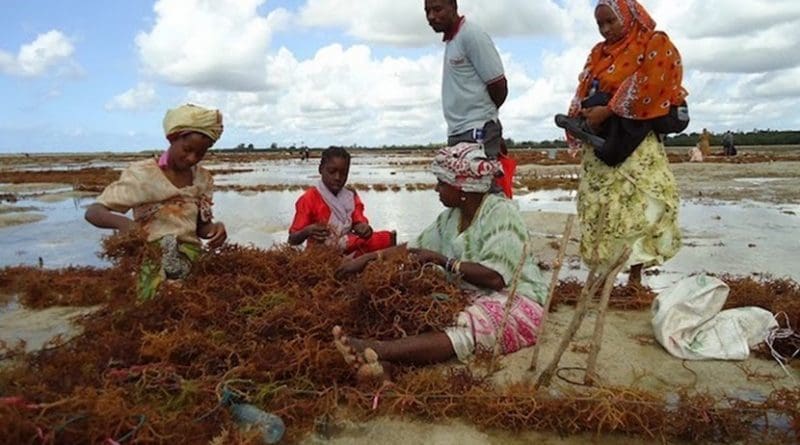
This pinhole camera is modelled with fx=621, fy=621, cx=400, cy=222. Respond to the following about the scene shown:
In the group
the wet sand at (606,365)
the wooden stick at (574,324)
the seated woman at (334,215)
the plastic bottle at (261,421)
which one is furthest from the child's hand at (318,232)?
the wooden stick at (574,324)

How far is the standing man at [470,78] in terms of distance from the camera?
467 centimetres

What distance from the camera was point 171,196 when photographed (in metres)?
4.15

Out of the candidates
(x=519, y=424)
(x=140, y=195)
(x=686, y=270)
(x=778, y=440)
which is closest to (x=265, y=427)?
(x=519, y=424)

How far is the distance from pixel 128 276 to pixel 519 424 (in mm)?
2542

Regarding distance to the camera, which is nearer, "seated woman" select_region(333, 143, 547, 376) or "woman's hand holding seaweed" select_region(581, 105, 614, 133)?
"seated woman" select_region(333, 143, 547, 376)

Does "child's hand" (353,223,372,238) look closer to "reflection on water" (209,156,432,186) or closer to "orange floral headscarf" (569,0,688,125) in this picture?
"orange floral headscarf" (569,0,688,125)

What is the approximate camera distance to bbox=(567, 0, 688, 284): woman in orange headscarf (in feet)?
14.5

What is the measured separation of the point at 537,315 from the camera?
3.72m

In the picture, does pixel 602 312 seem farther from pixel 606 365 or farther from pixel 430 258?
pixel 430 258

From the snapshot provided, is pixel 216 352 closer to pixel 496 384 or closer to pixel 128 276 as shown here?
pixel 128 276

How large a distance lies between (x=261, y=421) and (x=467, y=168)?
1.86 metres

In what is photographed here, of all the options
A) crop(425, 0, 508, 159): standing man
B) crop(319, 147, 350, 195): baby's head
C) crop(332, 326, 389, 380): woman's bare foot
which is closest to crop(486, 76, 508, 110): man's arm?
crop(425, 0, 508, 159): standing man

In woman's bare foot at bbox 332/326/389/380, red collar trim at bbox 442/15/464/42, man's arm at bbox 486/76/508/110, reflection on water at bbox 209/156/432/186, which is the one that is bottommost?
reflection on water at bbox 209/156/432/186

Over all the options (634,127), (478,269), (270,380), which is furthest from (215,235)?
(634,127)
